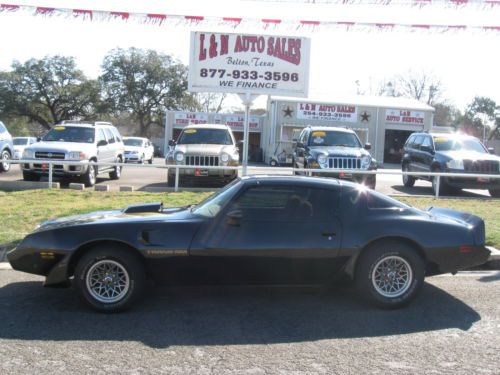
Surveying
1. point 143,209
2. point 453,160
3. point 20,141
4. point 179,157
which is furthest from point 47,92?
point 143,209

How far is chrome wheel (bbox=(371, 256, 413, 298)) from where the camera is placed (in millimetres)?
5344

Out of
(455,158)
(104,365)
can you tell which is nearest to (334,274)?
(104,365)

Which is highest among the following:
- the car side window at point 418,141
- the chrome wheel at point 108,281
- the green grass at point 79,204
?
the car side window at point 418,141

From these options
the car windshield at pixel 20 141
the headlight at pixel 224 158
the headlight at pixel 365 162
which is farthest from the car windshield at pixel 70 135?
the car windshield at pixel 20 141

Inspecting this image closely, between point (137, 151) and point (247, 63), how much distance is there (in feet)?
47.0

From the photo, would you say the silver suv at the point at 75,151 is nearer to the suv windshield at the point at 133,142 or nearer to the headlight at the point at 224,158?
the headlight at the point at 224,158

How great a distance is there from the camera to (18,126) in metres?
60.1

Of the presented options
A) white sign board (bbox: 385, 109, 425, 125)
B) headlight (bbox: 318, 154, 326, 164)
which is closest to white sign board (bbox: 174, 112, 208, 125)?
white sign board (bbox: 385, 109, 425, 125)

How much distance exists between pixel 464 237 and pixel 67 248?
4.00 metres

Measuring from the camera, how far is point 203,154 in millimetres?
13594

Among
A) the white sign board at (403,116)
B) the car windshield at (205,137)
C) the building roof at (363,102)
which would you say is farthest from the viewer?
the white sign board at (403,116)

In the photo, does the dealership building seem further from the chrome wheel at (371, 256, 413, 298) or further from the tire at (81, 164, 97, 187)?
the chrome wheel at (371, 256, 413, 298)

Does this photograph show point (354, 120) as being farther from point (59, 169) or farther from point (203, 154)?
point (59, 169)

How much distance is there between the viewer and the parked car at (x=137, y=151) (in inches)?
1024
